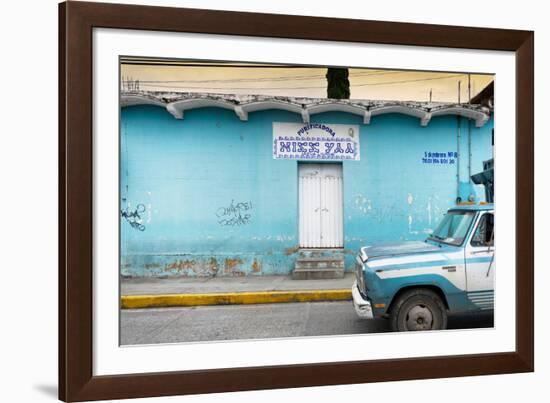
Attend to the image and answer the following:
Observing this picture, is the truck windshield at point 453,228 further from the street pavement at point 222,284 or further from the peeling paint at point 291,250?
the peeling paint at point 291,250

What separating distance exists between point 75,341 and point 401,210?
4.71 m

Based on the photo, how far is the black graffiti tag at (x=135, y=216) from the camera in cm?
592

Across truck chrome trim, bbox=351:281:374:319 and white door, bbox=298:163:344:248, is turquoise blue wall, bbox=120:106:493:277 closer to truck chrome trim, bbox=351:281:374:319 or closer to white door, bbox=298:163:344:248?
white door, bbox=298:163:344:248

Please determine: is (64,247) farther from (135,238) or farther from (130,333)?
(135,238)

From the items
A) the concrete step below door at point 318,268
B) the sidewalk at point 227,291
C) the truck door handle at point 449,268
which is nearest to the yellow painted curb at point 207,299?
the sidewalk at point 227,291

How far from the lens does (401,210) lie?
6.66 metres

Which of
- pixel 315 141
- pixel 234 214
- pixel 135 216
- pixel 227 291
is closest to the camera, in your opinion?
pixel 135 216

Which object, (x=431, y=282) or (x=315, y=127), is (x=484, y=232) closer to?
(x=431, y=282)

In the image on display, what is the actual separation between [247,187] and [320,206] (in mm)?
1184

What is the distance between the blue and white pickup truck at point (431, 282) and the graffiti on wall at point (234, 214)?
2272 millimetres

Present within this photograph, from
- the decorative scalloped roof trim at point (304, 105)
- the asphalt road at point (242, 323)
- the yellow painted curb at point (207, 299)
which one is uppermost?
the decorative scalloped roof trim at point (304, 105)

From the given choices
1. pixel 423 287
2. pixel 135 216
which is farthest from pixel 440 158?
pixel 135 216

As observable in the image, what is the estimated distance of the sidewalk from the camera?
20.2ft

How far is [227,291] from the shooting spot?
248 inches
